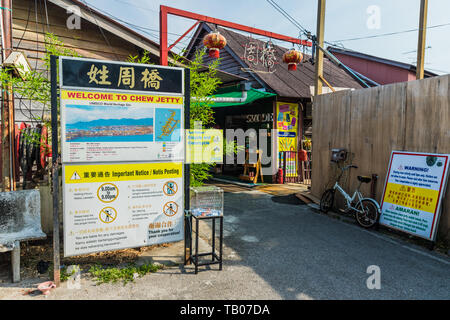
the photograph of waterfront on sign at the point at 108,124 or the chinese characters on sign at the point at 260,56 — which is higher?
the chinese characters on sign at the point at 260,56

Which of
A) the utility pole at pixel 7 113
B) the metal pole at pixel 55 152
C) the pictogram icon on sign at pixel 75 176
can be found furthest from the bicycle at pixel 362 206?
the utility pole at pixel 7 113

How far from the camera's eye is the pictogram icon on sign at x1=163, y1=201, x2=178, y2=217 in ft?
14.4

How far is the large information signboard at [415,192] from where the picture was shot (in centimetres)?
521

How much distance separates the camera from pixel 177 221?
4453 mm

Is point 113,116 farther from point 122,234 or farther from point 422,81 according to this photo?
point 422,81

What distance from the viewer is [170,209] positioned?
441 centimetres

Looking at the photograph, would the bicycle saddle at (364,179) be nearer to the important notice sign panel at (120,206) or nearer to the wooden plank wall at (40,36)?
the important notice sign panel at (120,206)

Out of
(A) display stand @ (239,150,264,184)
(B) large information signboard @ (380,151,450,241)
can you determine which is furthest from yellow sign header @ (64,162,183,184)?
(A) display stand @ (239,150,264,184)

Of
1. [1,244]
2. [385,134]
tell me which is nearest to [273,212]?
[385,134]

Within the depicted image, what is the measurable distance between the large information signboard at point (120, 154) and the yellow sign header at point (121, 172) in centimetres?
1

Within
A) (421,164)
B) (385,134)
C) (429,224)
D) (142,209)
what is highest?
(385,134)

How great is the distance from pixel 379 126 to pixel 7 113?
282 inches

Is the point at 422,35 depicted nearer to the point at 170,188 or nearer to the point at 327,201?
the point at 327,201
